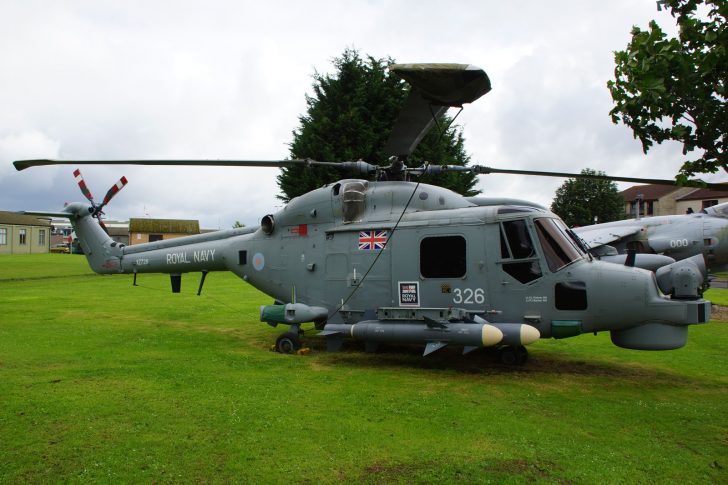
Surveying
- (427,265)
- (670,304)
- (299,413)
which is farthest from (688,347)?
(299,413)

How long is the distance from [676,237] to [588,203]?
4341cm

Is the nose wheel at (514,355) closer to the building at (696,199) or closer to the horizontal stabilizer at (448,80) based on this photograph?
the horizontal stabilizer at (448,80)

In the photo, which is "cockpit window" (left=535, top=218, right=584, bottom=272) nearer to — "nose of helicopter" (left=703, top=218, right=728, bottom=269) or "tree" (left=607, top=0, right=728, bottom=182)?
"tree" (left=607, top=0, right=728, bottom=182)

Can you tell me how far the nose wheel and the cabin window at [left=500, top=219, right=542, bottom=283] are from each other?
1.60 meters

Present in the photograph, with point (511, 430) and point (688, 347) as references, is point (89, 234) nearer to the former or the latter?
point (511, 430)

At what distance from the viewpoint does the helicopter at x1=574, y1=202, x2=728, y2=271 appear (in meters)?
16.3

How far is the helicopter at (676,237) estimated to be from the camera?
1628 cm

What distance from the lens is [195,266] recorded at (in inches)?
480

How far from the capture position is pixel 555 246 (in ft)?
27.2

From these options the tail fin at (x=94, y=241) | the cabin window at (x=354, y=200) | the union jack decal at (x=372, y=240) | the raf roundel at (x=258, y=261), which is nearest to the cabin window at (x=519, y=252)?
the union jack decal at (x=372, y=240)

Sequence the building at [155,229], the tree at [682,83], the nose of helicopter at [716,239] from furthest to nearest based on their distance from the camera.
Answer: the building at [155,229] → the nose of helicopter at [716,239] → the tree at [682,83]

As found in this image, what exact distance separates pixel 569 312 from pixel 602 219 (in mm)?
52464

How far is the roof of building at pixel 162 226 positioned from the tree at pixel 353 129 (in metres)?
39.7

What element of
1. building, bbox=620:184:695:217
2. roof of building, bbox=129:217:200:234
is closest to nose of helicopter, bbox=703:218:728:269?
building, bbox=620:184:695:217
